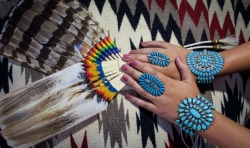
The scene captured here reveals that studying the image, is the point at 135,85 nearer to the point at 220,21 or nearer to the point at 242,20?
the point at 220,21

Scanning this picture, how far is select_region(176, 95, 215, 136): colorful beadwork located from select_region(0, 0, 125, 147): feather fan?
24cm

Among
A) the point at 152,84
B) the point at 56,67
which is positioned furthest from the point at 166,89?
the point at 56,67

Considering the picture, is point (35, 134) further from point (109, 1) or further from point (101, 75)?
point (109, 1)

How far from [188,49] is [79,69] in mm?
438

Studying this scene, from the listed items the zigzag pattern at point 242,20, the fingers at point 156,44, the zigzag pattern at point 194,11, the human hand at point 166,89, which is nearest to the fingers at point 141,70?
the human hand at point 166,89

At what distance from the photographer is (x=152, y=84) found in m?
0.82

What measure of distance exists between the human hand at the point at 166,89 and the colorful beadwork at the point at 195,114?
2 centimetres

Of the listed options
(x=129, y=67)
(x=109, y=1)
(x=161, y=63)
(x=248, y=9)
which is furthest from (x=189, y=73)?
(x=248, y=9)

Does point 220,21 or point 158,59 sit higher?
point 220,21

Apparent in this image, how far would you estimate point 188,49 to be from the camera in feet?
3.12

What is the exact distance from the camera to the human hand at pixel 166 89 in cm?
82

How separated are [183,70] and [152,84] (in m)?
→ 0.13

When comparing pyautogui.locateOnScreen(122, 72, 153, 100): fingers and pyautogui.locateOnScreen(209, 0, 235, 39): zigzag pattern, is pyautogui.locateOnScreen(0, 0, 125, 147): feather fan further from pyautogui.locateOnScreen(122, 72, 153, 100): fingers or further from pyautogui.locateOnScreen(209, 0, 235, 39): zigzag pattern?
pyautogui.locateOnScreen(209, 0, 235, 39): zigzag pattern

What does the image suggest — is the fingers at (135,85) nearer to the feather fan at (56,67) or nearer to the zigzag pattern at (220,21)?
the feather fan at (56,67)
